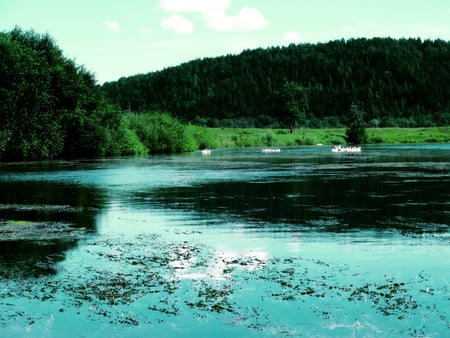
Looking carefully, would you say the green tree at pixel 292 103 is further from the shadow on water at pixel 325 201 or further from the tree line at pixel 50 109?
the shadow on water at pixel 325 201

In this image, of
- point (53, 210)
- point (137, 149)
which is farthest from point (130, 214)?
point (137, 149)

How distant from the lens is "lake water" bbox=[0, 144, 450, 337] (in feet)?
33.7

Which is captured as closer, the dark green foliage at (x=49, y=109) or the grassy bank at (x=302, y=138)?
the dark green foliage at (x=49, y=109)

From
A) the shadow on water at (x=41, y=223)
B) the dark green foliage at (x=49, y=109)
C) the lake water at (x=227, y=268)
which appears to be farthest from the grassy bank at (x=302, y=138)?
the lake water at (x=227, y=268)

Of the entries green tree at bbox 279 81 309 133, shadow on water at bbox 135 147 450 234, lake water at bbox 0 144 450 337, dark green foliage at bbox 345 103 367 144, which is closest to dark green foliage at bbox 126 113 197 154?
dark green foliage at bbox 345 103 367 144

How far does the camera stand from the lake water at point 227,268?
33.7 ft

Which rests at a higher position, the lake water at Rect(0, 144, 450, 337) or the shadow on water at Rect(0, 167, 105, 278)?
the shadow on water at Rect(0, 167, 105, 278)

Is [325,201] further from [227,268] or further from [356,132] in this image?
[356,132]

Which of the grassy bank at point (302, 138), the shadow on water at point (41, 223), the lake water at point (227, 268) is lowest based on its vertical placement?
the lake water at point (227, 268)

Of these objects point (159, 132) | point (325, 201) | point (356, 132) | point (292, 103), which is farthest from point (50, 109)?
point (292, 103)

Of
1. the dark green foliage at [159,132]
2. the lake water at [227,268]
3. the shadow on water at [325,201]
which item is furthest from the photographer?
the dark green foliage at [159,132]

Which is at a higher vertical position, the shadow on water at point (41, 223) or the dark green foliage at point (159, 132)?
the dark green foliage at point (159, 132)

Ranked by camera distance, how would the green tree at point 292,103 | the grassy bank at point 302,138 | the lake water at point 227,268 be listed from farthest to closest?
the green tree at point 292,103 < the grassy bank at point 302,138 < the lake water at point 227,268

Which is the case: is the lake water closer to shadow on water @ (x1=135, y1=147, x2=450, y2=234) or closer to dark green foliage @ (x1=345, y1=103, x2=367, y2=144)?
shadow on water @ (x1=135, y1=147, x2=450, y2=234)
